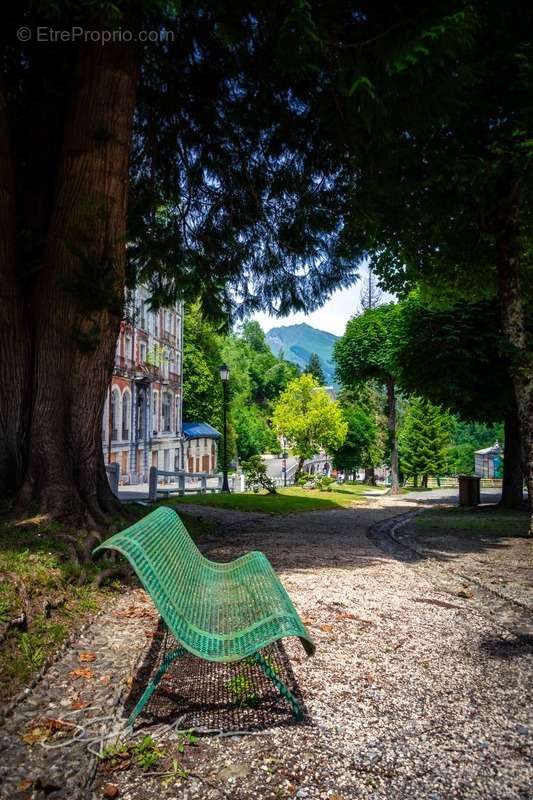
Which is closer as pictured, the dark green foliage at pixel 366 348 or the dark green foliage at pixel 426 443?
the dark green foliage at pixel 366 348

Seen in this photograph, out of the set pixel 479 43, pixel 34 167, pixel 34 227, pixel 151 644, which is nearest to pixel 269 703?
pixel 151 644

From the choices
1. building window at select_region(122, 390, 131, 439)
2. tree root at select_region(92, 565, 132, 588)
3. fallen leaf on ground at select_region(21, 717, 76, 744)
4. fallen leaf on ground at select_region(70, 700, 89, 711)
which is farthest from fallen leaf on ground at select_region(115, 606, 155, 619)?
building window at select_region(122, 390, 131, 439)

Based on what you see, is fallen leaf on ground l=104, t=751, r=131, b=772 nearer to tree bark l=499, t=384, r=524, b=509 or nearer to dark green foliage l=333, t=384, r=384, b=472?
tree bark l=499, t=384, r=524, b=509

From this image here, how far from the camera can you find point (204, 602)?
3566 millimetres

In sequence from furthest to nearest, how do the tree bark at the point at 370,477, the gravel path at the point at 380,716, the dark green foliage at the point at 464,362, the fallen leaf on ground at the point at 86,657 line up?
the tree bark at the point at 370,477, the dark green foliage at the point at 464,362, the fallen leaf on ground at the point at 86,657, the gravel path at the point at 380,716

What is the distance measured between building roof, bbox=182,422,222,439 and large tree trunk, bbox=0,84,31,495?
4268 cm

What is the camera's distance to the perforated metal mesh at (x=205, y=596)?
2764 millimetres

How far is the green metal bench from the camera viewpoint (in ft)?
9.07

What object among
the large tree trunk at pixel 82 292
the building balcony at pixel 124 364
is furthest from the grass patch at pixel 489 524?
the building balcony at pixel 124 364

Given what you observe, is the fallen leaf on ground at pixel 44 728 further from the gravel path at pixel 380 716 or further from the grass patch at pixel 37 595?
the grass patch at pixel 37 595

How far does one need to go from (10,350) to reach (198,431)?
43975 mm

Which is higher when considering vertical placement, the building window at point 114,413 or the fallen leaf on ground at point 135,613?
the building window at point 114,413

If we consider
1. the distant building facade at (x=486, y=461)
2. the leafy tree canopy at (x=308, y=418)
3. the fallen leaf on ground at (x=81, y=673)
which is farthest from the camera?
the distant building facade at (x=486, y=461)

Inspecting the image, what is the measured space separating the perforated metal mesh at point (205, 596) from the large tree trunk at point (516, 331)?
6.32 meters
